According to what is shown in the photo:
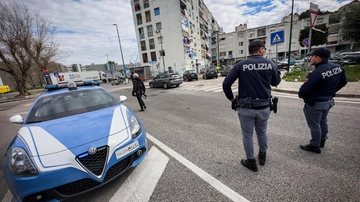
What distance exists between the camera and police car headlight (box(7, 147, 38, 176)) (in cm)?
166

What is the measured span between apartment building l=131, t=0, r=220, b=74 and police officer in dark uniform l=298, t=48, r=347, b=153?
3142 centimetres

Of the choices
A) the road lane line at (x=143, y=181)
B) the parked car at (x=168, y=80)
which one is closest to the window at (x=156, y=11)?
the parked car at (x=168, y=80)

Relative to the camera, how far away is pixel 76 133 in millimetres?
2061

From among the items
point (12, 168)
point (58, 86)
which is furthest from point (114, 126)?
point (58, 86)

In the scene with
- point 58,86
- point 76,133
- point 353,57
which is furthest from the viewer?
point 353,57

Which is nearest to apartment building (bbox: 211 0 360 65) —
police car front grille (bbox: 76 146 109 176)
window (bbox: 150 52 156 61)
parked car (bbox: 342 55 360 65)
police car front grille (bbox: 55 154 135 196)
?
window (bbox: 150 52 156 61)

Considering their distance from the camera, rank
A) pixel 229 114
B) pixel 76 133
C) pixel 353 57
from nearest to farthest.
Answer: pixel 76 133, pixel 229 114, pixel 353 57

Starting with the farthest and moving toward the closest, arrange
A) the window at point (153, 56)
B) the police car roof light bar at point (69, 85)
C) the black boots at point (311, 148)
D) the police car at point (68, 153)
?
the window at point (153, 56)
the police car roof light bar at point (69, 85)
the black boots at point (311, 148)
the police car at point (68, 153)

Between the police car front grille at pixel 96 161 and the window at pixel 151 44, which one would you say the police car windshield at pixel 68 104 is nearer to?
the police car front grille at pixel 96 161

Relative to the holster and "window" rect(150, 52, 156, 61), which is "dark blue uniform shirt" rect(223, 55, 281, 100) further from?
"window" rect(150, 52, 156, 61)

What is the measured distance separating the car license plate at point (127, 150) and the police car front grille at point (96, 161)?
0.15 meters

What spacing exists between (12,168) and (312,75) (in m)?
4.29

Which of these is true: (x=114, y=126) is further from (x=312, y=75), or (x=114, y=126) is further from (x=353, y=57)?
(x=353, y=57)

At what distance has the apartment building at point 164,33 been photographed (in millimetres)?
33219
